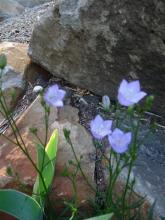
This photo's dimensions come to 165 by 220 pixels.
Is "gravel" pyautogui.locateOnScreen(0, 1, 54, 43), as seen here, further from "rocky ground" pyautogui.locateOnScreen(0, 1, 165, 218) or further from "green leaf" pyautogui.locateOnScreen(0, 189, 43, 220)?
"green leaf" pyautogui.locateOnScreen(0, 189, 43, 220)

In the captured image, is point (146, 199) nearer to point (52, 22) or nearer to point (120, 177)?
point (120, 177)

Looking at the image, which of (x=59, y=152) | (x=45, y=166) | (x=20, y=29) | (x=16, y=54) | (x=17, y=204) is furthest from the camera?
(x=20, y=29)

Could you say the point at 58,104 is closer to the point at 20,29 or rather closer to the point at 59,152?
the point at 59,152

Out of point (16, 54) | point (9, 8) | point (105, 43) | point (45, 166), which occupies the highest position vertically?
point (105, 43)

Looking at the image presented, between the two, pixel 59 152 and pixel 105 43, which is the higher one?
pixel 105 43

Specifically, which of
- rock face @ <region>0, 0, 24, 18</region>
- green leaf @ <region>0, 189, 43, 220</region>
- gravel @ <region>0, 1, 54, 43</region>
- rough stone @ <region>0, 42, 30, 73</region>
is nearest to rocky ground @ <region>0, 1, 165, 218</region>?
gravel @ <region>0, 1, 54, 43</region>

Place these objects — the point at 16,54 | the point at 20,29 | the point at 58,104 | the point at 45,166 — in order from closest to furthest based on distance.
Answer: the point at 58,104 → the point at 45,166 → the point at 16,54 → the point at 20,29

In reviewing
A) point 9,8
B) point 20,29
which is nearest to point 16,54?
point 20,29

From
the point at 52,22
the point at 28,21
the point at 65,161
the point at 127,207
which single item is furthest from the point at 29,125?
the point at 28,21
